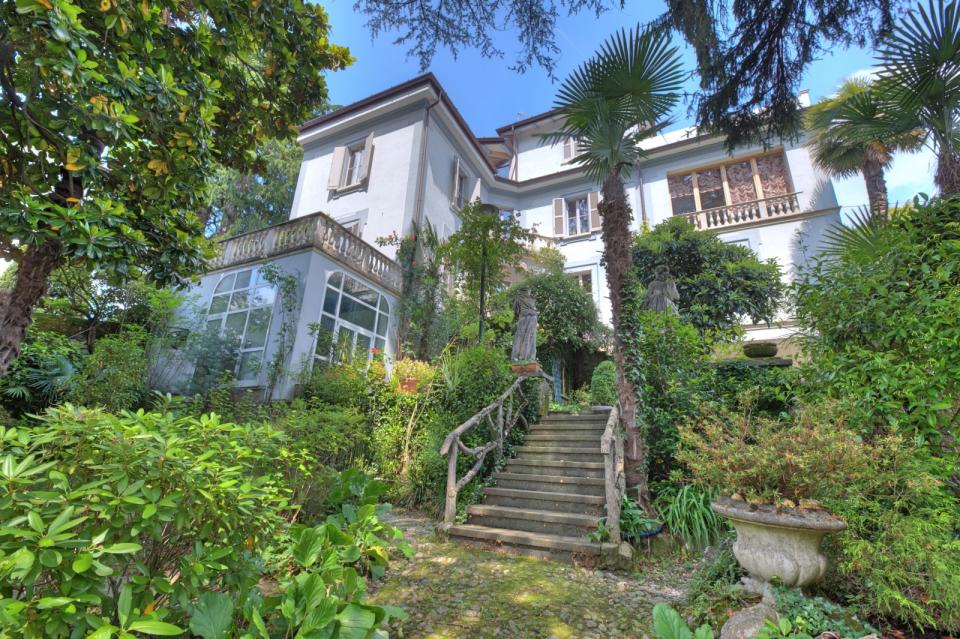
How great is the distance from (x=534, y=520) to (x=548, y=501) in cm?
Result: 43

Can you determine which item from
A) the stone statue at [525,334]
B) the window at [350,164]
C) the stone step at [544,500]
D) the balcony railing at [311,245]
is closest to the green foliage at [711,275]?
the stone statue at [525,334]

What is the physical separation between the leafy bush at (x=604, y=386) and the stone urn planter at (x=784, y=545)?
6777mm

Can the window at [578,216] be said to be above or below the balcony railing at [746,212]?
above

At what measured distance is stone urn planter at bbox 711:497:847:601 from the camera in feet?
8.27

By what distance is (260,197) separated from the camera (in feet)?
56.7

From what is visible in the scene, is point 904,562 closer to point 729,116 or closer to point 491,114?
point 729,116

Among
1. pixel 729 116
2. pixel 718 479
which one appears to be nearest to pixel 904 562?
pixel 718 479

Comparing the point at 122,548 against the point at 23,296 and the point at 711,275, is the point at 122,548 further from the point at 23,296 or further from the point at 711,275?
the point at 711,275

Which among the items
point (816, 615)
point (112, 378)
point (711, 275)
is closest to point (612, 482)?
point (816, 615)

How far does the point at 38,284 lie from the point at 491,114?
5.90m

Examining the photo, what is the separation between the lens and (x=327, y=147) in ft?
49.4

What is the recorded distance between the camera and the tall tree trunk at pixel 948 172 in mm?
3598

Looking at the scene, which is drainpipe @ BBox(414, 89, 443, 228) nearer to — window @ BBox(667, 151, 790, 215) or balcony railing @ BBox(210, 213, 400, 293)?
balcony railing @ BBox(210, 213, 400, 293)

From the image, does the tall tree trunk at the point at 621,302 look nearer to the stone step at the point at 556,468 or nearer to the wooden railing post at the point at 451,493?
the stone step at the point at 556,468
